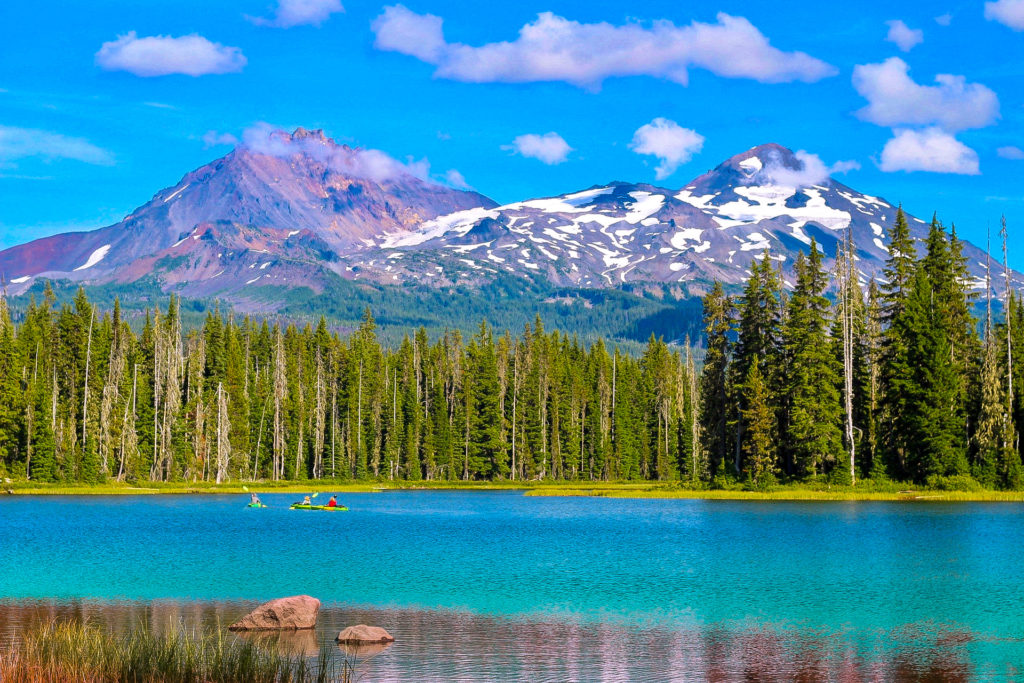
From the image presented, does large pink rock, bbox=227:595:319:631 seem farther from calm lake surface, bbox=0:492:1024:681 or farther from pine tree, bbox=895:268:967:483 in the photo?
pine tree, bbox=895:268:967:483

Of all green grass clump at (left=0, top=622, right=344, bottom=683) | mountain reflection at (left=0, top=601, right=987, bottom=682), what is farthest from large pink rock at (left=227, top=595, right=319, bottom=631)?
green grass clump at (left=0, top=622, right=344, bottom=683)

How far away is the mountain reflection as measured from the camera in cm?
2447

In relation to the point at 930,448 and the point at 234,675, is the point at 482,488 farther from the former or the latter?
the point at 234,675

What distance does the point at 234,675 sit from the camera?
68.1 ft

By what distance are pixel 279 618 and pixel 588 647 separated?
27.3 ft

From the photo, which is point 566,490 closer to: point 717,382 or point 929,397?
point 717,382

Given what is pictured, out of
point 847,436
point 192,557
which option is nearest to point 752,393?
point 847,436

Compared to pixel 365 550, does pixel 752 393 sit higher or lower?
higher

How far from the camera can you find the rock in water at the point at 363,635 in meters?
27.6

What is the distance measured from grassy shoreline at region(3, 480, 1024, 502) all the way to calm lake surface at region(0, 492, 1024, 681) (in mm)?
7226

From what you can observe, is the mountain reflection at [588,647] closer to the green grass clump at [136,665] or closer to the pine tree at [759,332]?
the green grass clump at [136,665]

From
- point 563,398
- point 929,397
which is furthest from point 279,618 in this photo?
point 563,398

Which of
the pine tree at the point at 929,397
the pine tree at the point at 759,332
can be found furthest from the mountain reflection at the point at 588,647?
the pine tree at the point at 759,332

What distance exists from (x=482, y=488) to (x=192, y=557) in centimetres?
8019
